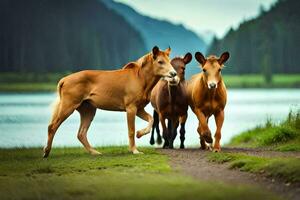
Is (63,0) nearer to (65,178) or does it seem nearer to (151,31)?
(151,31)

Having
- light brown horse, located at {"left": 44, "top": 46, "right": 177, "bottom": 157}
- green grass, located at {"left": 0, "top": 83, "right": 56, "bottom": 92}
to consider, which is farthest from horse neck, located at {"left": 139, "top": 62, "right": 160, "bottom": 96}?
green grass, located at {"left": 0, "top": 83, "right": 56, "bottom": 92}

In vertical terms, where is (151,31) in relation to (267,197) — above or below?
above

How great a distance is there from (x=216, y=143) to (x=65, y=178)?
4909mm

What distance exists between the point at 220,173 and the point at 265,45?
433 ft

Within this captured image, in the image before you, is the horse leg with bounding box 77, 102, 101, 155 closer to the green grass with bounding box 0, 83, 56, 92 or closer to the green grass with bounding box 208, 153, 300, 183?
the green grass with bounding box 208, 153, 300, 183

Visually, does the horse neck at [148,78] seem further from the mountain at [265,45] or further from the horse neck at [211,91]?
the mountain at [265,45]

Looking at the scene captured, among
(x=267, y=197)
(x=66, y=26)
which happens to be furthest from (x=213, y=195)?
(x=66, y=26)

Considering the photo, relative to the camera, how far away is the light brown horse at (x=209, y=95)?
16.4 meters

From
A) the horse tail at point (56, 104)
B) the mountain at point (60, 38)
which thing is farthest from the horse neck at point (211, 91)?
the mountain at point (60, 38)

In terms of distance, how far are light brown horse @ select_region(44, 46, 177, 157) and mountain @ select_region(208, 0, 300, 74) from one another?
116435 mm

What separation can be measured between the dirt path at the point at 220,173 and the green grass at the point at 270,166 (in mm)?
154

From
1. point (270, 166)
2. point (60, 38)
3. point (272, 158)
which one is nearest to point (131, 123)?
point (272, 158)

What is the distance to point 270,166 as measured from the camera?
12828 mm

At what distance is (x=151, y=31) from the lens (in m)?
194
